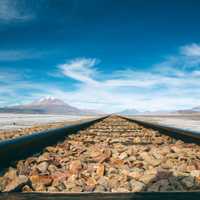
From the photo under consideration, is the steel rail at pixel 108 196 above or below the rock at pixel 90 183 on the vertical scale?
above

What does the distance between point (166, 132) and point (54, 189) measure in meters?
6.45

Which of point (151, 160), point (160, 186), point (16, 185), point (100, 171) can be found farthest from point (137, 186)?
point (151, 160)

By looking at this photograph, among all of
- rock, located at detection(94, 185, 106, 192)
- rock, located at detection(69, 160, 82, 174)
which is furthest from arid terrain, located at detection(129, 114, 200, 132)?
rock, located at detection(94, 185, 106, 192)

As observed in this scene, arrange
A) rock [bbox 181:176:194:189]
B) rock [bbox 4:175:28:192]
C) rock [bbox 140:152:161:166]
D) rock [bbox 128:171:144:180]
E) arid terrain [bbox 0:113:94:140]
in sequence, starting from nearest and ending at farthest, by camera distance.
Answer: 1. rock [bbox 4:175:28:192]
2. rock [bbox 181:176:194:189]
3. rock [bbox 128:171:144:180]
4. rock [bbox 140:152:161:166]
5. arid terrain [bbox 0:113:94:140]

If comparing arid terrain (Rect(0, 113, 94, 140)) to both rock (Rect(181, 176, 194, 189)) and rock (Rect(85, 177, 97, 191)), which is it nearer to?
rock (Rect(85, 177, 97, 191))

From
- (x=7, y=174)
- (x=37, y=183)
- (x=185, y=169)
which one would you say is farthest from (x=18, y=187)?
(x=185, y=169)

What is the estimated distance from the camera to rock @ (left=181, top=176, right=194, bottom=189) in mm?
2457

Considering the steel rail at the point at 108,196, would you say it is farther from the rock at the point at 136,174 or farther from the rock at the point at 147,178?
the rock at the point at 136,174

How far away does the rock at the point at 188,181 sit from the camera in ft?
8.06

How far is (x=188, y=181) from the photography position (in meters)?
2.53

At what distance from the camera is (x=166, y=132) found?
27.6ft

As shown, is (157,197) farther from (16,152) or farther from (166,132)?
(166,132)

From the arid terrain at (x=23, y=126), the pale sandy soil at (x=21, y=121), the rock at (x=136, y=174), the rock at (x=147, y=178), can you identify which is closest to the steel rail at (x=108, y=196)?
the rock at (x=147, y=178)

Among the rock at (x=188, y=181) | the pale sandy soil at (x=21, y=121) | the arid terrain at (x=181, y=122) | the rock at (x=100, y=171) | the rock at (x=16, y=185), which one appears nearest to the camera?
the rock at (x=16, y=185)
